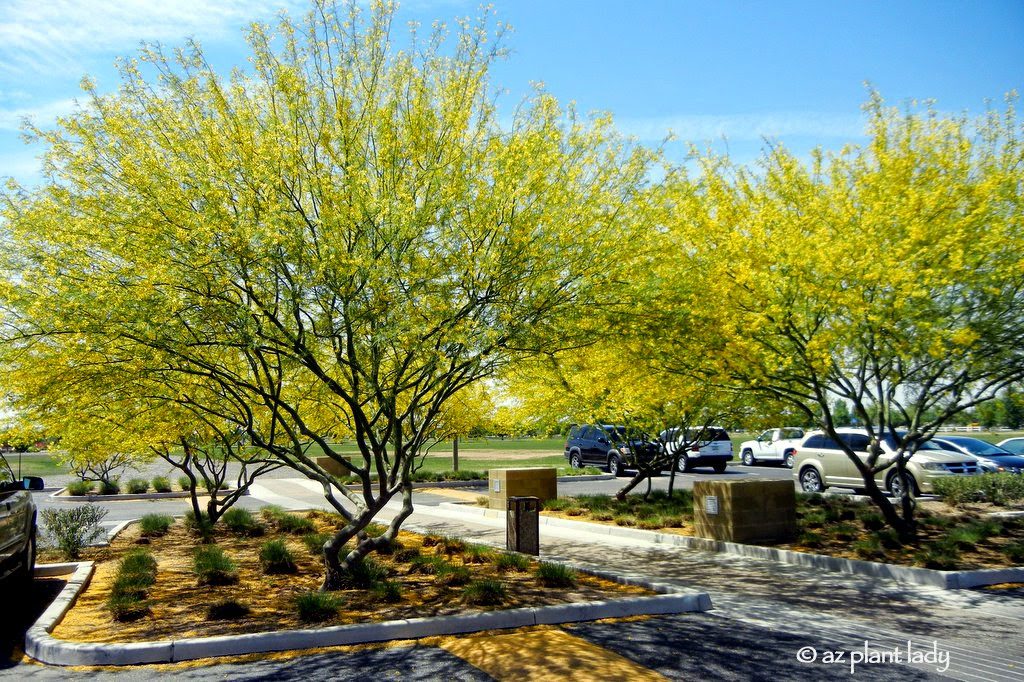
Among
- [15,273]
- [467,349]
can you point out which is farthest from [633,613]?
[15,273]

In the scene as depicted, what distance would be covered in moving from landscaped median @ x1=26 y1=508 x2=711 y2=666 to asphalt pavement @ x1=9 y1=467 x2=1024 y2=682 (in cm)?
26

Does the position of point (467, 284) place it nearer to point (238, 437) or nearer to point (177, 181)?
point (177, 181)

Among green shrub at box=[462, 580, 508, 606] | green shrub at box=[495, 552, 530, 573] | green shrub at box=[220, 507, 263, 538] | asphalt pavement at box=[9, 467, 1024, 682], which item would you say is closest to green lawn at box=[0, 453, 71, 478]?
green shrub at box=[220, 507, 263, 538]

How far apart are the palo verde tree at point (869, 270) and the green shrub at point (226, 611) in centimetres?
608

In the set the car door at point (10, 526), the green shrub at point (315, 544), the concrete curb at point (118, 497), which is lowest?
the green shrub at point (315, 544)

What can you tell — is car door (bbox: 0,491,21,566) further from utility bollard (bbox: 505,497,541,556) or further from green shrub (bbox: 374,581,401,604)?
utility bollard (bbox: 505,497,541,556)

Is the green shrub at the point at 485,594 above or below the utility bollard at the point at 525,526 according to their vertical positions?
below

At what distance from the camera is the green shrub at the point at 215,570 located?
9648 mm

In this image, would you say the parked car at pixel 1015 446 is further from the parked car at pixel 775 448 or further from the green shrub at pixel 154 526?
the green shrub at pixel 154 526

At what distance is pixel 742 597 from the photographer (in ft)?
30.5

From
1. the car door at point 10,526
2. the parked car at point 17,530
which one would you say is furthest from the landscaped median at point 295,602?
the car door at point 10,526

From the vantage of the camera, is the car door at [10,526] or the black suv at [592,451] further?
the black suv at [592,451]

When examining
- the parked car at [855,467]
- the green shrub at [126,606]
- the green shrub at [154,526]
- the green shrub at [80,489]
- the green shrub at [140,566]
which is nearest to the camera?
the green shrub at [126,606]

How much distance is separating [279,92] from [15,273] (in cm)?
344
